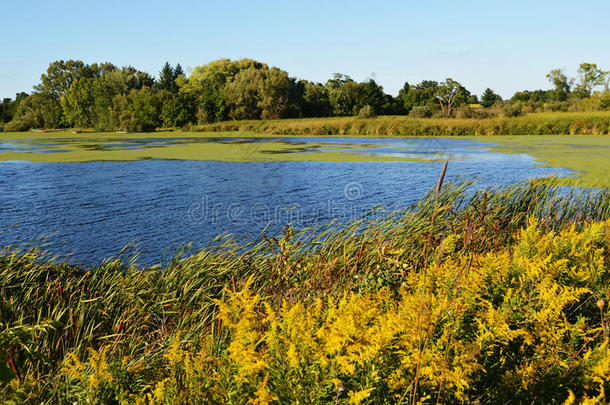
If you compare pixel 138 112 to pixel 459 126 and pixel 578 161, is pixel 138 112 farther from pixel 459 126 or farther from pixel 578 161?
pixel 578 161

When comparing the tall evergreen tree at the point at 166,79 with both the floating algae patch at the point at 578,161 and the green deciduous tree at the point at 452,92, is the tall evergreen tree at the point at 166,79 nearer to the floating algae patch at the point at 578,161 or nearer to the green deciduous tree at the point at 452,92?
the green deciduous tree at the point at 452,92

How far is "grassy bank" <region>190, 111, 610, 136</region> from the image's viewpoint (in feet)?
95.3

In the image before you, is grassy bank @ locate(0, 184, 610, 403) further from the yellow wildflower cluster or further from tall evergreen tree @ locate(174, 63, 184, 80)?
tall evergreen tree @ locate(174, 63, 184, 80)

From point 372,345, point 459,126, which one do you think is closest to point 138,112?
point 459,126

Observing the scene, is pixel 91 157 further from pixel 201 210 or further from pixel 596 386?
pixel 596 386

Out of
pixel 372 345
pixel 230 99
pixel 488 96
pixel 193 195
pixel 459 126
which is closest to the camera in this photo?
pixel 372 345

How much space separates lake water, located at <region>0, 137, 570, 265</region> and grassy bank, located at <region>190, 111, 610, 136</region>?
13.4 metres

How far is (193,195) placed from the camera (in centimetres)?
1186

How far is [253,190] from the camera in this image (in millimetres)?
12359

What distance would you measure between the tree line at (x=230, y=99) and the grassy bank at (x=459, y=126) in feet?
15.2

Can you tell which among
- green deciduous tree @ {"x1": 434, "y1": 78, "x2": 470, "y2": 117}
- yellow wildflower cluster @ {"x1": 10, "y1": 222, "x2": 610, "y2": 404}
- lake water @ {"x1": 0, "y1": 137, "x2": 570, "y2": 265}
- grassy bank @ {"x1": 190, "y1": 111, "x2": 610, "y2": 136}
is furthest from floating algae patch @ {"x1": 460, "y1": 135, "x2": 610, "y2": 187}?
green deciduous tree @ {"x1": 434, "y1": 78, "x2": 470, "y2": 117}

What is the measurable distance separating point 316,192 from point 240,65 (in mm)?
68319

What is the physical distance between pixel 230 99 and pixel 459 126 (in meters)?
30.4

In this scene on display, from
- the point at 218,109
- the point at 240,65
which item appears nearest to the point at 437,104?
the point at 218,109
